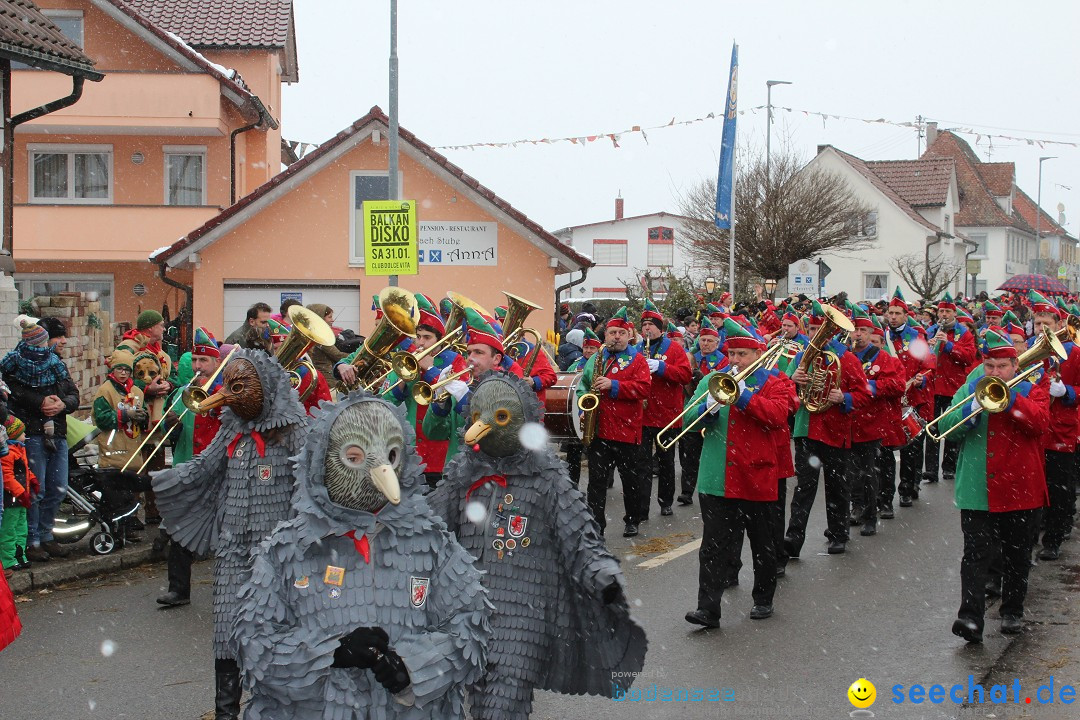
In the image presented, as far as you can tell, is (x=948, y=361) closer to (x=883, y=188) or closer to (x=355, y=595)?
(x=355, y=595)

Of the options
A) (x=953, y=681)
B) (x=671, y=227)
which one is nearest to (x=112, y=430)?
(x=953, y=681)

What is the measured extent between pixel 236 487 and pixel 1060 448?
656cm

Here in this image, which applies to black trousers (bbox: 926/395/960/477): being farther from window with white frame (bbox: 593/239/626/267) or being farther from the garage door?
window with white frame (bbox: 593/239/626/267)

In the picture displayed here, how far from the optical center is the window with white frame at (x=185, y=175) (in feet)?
89.5

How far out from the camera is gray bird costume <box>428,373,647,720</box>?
16.1 feet

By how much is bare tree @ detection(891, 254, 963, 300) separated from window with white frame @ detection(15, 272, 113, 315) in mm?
29195

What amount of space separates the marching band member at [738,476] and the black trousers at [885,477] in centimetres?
411

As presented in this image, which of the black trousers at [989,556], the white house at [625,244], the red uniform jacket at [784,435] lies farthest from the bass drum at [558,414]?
the white house at [625,244]

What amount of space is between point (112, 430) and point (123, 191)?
61.0 ft

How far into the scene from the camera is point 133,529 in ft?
33.6

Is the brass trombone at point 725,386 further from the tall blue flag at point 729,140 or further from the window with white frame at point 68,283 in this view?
the window with white frame at point 68,283

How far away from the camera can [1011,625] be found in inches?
295

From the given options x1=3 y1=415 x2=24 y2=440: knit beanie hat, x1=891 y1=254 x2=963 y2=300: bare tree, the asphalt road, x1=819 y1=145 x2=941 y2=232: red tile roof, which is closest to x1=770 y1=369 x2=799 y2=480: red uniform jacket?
the asphalt road

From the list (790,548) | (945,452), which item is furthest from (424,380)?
(945,452)
